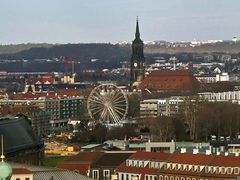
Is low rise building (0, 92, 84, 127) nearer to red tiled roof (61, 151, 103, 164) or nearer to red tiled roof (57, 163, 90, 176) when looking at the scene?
red tiled roof (61, 151, 103, 164)

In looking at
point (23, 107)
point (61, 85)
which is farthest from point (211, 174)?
point (61, 85)

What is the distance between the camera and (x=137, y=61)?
12912cm

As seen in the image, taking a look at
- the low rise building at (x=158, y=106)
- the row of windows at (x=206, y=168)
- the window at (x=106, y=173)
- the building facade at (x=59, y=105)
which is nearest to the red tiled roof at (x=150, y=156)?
the window at (x=106, y=173)

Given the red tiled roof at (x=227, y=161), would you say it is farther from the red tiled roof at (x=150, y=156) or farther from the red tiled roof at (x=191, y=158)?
the red tiled roof at (x=150, y=156)

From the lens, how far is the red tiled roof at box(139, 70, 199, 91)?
12481cm

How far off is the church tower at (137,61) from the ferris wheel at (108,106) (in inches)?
1616

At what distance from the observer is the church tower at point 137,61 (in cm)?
12925

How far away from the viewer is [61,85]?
153250 mm

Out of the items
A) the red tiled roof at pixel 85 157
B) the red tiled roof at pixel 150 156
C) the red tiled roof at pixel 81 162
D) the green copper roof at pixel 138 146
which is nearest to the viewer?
the red tiled roof at pixel 150 156

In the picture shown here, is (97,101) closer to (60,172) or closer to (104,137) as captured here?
→ (104,137)

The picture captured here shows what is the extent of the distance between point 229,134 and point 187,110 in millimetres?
12214

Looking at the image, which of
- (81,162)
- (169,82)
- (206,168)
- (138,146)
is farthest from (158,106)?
(206,168)

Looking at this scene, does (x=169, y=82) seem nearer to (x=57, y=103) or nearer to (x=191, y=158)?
(x=57, y=103)

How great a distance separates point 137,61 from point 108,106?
145ft
